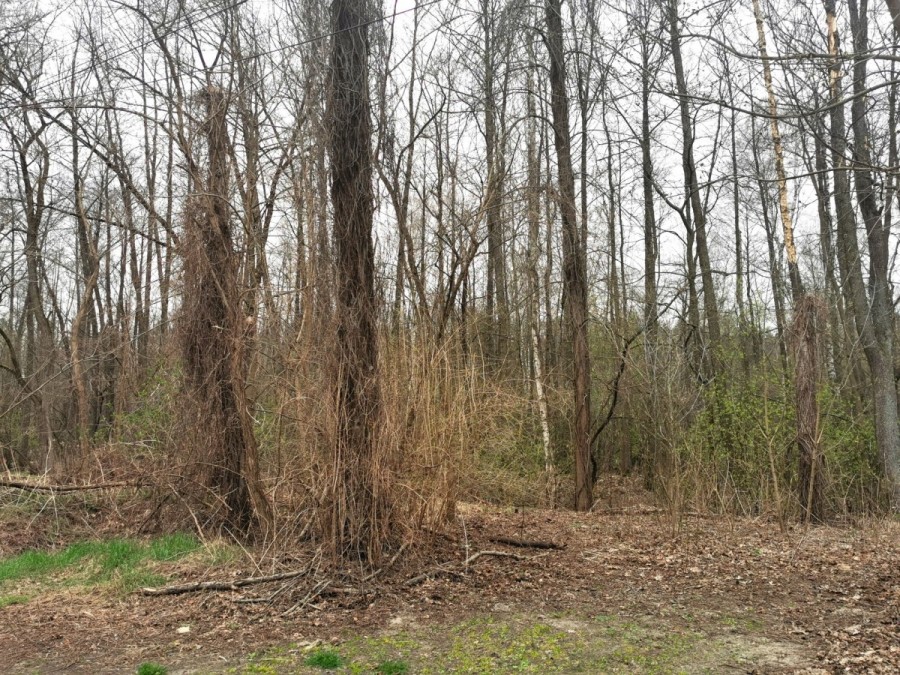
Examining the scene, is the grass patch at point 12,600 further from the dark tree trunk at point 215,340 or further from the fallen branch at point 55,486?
the fallen branch at point 55,486

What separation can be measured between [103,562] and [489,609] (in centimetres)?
400

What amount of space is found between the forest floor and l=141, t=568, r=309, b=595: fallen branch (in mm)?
44

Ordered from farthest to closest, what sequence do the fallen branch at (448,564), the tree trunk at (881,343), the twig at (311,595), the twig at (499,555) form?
the tree trunk at (881,343) → the twig at (499,555) → the fallen branch at (448,564) → the twig at (311,595)

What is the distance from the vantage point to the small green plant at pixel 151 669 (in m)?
4.21

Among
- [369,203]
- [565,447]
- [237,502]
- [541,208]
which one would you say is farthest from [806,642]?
[565,447]

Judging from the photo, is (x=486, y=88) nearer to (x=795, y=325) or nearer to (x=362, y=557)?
(x=795, y=325)

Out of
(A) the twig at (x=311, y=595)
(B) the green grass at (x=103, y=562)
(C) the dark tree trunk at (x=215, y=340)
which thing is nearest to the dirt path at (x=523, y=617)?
(A) the twig at (x=311, y=595)

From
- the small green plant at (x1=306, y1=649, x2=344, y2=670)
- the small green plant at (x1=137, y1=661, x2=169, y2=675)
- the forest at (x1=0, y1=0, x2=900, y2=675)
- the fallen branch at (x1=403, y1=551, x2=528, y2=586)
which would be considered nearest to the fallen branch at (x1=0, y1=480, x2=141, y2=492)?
the forest at (x1=0, y1=0, x2=900, y2=675)

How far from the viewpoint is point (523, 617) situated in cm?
509

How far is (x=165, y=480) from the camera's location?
7.62m

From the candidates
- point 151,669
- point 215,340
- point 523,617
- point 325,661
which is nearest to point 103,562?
point 215,340

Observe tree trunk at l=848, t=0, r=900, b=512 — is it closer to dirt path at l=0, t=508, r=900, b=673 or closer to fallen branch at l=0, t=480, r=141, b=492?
dirt path at l=0, t=508, r=900, b=673

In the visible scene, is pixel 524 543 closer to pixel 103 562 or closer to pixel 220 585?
pixel 220 585

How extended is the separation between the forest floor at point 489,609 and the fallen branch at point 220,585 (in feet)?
0.14
